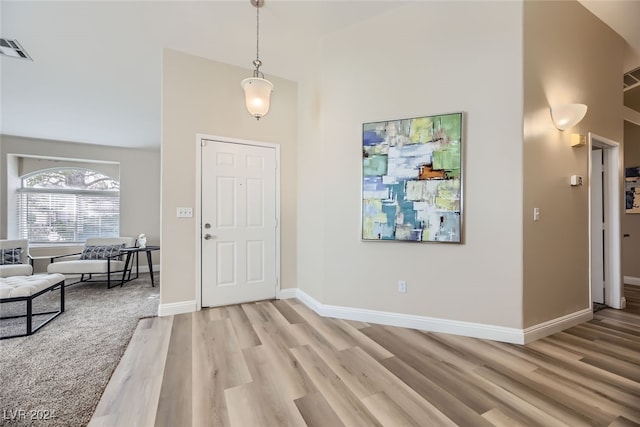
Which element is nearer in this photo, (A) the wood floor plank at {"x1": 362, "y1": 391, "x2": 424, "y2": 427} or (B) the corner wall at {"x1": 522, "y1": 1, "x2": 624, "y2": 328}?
(A) the wood floor plank at {"x1": 362, "y1": 391, "x2": 424, "y2": 427}

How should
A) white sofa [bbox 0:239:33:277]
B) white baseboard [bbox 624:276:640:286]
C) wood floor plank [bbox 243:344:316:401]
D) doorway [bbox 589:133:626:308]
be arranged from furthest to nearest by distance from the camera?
1. white baseboard [bbox 624:276:640:286]
2. white sofa [bbox 0:239:33:277]
3. doorway [bbox 589:133:626:308]
4. wood floor plank [bbox 243:344:316:401]

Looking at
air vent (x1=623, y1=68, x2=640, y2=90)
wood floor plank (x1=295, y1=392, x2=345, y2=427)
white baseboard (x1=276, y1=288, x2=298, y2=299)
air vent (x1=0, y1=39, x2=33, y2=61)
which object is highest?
air vent (x1=623, y1=68, x2=640, y2=90)

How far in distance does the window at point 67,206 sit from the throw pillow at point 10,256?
1203 millimetres

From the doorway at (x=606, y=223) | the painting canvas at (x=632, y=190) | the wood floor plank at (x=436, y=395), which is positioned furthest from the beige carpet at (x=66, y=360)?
the painting canvas at (x=632, y=190)

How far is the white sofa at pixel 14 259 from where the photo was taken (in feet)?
13.2

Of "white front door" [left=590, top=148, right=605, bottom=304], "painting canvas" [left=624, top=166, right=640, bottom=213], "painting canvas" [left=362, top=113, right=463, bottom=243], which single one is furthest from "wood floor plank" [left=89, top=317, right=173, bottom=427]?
"painting canvas" [left=624, top=166, right=640, bottom=213]

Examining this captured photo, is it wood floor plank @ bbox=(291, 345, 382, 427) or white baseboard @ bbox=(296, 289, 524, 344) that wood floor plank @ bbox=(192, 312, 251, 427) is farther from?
white baseboard @ bbox=(296, 289, 524, 344)

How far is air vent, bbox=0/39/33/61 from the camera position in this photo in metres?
2.83

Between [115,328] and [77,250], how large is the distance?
4118 millimetres

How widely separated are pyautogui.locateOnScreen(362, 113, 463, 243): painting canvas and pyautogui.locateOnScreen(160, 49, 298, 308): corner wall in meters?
1.72

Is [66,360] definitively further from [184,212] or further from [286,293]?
[286,293]

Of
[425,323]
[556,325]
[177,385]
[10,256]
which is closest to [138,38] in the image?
[177,385]

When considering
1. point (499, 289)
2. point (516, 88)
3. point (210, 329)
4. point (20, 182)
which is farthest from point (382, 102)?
point (20, 182)

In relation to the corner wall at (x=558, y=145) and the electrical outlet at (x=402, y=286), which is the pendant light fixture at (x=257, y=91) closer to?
the electrical outlet at (x=402, y=286)
